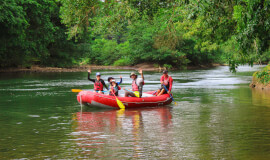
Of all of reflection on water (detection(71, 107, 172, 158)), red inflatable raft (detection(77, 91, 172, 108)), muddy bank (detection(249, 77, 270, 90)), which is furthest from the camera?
muddy bank (detection(249, 77, 270, 90))

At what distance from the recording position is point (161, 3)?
22.2 m

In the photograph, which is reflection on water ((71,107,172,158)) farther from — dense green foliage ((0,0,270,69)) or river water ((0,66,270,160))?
dense green foliage ((0,0,270,69))

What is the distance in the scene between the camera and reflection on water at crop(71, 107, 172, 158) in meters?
9.40

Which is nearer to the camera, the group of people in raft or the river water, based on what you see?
the river water

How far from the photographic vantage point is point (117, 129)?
39.6 feet

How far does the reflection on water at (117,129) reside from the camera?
30.8 ft

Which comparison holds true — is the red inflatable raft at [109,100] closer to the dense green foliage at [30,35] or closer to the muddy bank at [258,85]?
the muddy bank at [258,85]

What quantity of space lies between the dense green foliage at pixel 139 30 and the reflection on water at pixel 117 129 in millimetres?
3100

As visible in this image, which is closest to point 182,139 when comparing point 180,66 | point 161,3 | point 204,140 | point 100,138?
point 204,140

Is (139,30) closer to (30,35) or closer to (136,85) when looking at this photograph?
(30,35)

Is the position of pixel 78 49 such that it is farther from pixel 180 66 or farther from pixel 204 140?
pixel 204 140

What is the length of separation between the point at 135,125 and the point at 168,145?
3172mm

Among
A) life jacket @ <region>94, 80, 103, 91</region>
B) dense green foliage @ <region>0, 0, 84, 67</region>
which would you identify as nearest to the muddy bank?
life jacket @ <region>94, 80, 103, 91</region>

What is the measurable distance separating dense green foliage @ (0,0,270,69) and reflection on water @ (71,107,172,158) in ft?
10.2
